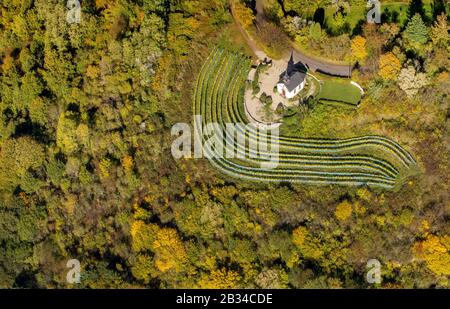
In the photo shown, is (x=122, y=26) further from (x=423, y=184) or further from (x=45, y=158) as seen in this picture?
(x=423, y=184)

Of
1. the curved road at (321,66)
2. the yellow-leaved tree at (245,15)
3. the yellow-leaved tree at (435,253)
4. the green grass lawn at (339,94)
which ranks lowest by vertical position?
the yellow-leaved tree at (435,253)

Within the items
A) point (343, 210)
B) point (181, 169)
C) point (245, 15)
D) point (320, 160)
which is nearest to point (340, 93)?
point (320, 160)

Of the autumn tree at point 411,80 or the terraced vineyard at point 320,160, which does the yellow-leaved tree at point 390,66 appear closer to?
the autumn tree at point 411,80

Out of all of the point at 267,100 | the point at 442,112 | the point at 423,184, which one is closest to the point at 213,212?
the point at 267,100

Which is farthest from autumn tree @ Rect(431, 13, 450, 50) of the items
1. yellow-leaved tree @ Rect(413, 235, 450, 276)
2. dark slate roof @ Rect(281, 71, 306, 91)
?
yellow-leaved tree @ Rect(413, 235, 450, 276)

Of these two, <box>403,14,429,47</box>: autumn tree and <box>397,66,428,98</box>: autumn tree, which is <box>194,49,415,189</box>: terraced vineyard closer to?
<box>397,66,428,98</box>: autumn tree

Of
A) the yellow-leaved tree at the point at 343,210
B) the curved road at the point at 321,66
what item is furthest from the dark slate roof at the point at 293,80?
the yellow-leaved tree at the point at 343,210
